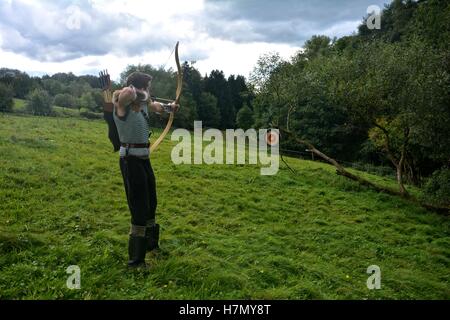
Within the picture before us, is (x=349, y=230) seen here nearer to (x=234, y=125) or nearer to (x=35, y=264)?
(x=35, y=264)

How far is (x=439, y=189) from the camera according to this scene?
44.4 feet

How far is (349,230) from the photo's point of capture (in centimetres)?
1012

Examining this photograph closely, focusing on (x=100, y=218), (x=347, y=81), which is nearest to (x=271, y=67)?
(x=347, y=81)

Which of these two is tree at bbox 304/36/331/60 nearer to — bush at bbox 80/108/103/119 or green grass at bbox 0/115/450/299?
bush at bbox 80/108/103/119

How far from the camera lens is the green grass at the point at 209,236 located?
18.7ft

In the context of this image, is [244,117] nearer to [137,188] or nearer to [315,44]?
[315,44]

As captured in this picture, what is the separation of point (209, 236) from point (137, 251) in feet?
8.13

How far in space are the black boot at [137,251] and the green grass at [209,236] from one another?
17 cm

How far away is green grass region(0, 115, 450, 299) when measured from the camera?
5.70m

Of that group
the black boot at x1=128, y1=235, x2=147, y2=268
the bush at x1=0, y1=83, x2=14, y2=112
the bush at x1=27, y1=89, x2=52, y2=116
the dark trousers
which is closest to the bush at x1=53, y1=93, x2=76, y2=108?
the bush at x1=27, y1=89, x2=52, y2=116

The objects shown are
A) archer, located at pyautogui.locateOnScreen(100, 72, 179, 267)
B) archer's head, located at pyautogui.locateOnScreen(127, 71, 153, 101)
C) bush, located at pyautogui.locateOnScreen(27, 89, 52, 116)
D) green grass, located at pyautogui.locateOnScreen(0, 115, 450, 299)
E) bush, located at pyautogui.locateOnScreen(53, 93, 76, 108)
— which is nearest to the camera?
green grass, located at pyautogui.locateOnScreen(0, 115, 450, 299)

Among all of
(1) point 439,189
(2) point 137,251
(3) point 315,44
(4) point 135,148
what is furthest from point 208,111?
(2) point 137,251

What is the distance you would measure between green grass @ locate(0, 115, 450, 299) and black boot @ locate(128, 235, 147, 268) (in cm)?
17

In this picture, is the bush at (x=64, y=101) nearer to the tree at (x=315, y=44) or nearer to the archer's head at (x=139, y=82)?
the tree at (x=315, y=44)
